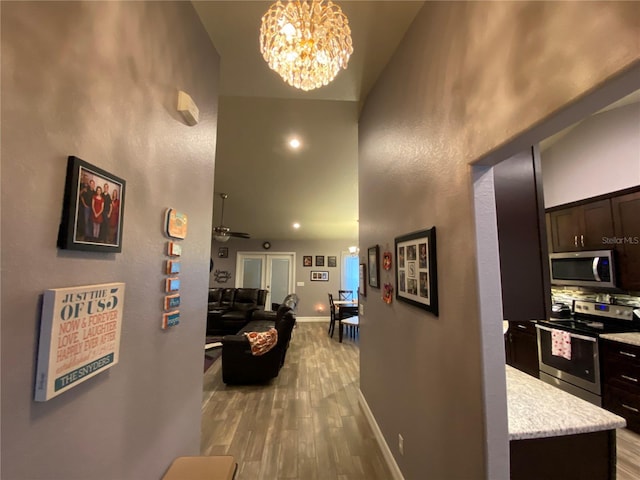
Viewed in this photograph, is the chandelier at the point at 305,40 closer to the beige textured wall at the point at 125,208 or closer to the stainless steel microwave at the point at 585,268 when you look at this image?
the beige textured wall at the point at 125,208

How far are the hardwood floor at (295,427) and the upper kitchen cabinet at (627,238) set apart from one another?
312 centimetres

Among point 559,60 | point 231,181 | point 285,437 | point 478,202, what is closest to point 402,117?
point 478,202

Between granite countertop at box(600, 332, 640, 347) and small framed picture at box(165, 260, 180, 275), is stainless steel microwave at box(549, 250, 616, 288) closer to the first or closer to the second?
granite countertop at box(600, 332, 640, 347)

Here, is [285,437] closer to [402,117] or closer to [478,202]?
[478,202]

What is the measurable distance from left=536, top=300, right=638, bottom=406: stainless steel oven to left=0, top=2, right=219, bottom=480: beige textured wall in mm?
3842

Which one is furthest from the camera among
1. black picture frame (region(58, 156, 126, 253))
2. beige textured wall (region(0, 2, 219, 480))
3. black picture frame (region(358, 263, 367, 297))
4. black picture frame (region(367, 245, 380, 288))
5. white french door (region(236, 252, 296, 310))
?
white french door (region(236, 252, 296, 310))

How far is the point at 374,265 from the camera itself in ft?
8.29

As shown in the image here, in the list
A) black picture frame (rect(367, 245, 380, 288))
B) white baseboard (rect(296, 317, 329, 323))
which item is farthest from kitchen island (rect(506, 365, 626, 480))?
white baseboard (rect(296, 317, 329, 323))

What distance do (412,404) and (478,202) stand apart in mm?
1327

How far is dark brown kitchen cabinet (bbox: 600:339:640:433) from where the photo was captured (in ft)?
8.13

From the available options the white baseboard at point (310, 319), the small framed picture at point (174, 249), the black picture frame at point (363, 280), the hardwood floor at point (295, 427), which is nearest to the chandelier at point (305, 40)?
the small framed picture at point (174, 249)

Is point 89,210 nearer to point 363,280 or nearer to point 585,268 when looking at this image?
point 363,280

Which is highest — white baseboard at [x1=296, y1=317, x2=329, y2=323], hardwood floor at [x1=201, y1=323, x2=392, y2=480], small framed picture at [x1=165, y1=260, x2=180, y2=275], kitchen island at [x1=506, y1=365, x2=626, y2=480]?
small framed picture at [x1=165, y1=260, x2=180, y2=275]

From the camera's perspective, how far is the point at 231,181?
15.8 ft
